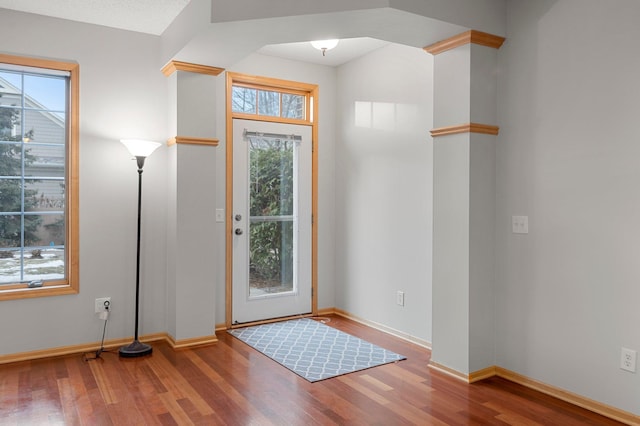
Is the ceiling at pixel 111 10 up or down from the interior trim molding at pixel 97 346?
up

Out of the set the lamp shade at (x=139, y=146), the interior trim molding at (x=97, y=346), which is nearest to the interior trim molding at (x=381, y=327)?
the interior trim molding at (x=97, y=346)

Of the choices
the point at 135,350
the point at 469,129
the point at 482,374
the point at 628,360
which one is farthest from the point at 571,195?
the point at 135,350

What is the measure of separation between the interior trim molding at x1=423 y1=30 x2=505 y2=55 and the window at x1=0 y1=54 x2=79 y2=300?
277 cm

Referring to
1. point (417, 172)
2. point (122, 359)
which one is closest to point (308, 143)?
point (417, 172)

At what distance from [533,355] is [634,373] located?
586 millimetres

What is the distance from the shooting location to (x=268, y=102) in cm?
464

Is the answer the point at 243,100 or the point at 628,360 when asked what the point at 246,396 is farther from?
the point at 243,100

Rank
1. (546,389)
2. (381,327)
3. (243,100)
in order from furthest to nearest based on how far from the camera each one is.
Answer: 1. (243,100)
2. (381,327)
3. (546,389)

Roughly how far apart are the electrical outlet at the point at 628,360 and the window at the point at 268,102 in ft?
11.2

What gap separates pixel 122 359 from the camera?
351cm

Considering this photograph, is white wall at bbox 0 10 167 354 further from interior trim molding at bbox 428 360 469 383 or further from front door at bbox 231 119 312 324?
interior trim molding at bbox 428 360 469 383

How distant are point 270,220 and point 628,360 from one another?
3.10 metres

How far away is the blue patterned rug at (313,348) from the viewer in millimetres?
3352

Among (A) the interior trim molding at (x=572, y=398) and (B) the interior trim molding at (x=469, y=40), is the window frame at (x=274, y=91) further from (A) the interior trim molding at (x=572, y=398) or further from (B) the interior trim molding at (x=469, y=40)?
(A) the interior trim molding at (x=572, y=398)
